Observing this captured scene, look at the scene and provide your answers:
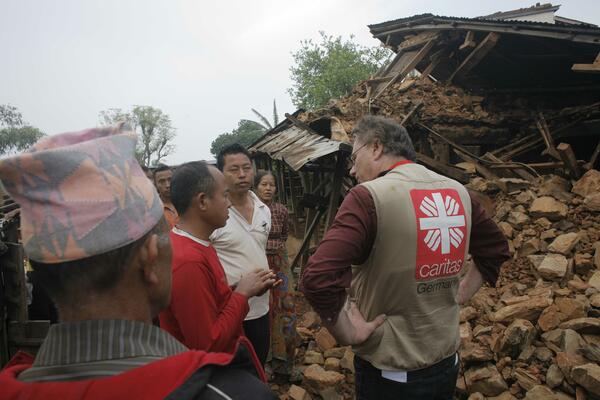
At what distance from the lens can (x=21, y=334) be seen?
2537 millimetres

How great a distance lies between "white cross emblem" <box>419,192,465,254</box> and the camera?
158cm

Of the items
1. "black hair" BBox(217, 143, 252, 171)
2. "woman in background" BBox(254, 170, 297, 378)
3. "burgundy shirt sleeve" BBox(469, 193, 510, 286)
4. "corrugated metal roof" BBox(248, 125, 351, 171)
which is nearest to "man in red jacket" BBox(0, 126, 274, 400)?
"burgundy shirt sleeve" BBox(469, 193, 510, 286)

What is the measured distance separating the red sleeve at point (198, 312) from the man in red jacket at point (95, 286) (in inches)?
25.4

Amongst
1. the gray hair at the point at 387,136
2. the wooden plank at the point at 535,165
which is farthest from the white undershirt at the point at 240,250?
the wooden plank at the point at 535,165

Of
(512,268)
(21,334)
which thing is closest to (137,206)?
(21,334)

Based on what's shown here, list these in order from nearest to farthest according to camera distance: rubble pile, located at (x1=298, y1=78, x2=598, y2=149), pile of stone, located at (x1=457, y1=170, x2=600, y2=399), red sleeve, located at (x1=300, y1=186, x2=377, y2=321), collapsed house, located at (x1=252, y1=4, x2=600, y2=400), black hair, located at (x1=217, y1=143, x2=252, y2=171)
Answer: red sleeve, located at (x1=300, y1=186, x2=377, y2=321) → pile of stone, located at (x1=457, y1=170, x2=600, y2=399) → black hair, located at (x1=217, y1=143, x2=252, y2=171) → collapsed house, located at (x1=252, y1=4, x2=600, y2=400) → rubble pile, located at (x1=298, y1=78, x2=598, y2=149)

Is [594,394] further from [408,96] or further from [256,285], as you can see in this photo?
[408,96]

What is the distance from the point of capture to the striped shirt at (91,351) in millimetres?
732

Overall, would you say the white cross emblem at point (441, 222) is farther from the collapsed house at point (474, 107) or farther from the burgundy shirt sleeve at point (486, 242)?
the collapsed house at point (474, 107)

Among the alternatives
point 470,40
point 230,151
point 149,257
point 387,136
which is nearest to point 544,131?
point 470,40

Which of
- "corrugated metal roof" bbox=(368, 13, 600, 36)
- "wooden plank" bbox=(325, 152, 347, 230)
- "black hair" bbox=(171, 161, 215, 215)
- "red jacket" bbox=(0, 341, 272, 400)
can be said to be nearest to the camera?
"red jacket" bbox=(0, 341, 272, 400)

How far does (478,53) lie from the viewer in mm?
6434

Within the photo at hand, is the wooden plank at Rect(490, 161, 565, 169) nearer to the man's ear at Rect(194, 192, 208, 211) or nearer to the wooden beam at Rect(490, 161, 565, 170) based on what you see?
the wooden beam at Rect(490, 161, 565, 170)

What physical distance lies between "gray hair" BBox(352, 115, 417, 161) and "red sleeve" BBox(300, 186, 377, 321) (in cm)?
31
